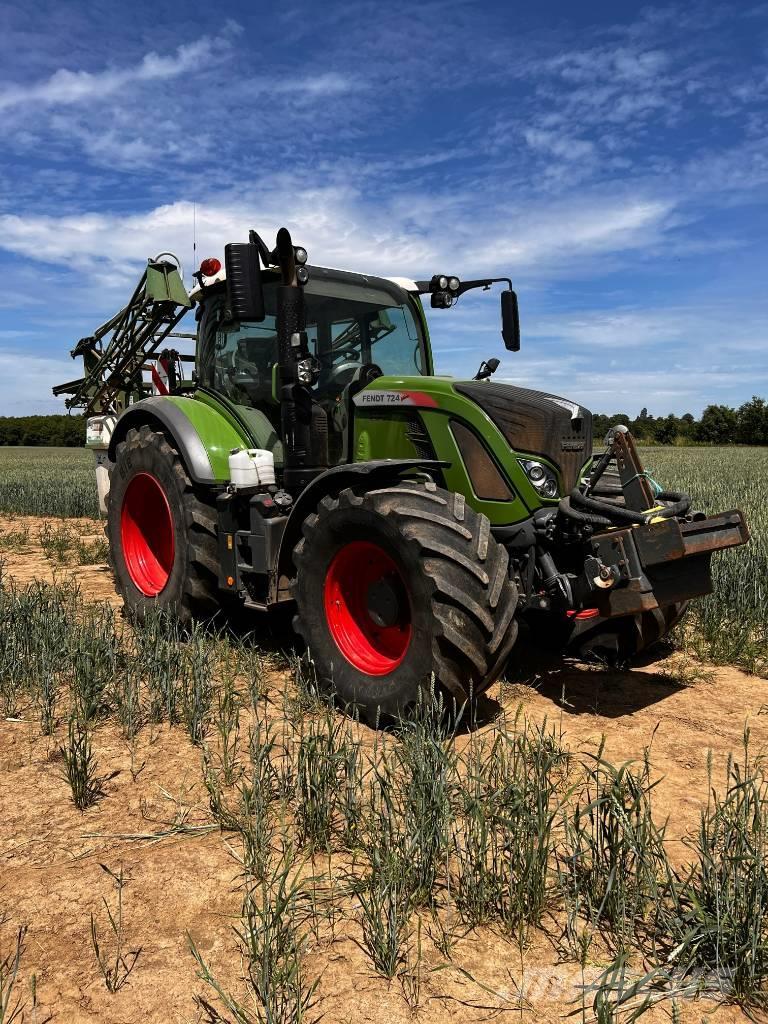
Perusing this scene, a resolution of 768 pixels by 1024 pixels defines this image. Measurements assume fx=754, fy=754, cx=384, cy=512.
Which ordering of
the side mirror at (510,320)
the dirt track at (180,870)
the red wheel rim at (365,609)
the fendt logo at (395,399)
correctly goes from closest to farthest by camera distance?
the dirt track at (180,870) → the red wheel rim at (365,609) → the fendt logo at (395,399) → the side mirror at (510,320)

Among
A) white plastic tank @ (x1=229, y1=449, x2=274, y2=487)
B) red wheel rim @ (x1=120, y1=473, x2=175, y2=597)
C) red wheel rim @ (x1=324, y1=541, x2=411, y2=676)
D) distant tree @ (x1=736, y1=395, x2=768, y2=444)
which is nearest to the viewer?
red wheel rim @ (x1=324, y1=541, x2=411, y2=676)

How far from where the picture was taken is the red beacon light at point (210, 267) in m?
5.20

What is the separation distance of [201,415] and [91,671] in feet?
6.67

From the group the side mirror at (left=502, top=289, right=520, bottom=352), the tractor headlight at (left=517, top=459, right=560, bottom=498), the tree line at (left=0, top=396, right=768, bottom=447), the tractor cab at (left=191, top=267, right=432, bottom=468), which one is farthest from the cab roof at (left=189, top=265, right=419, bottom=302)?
Answer: the tree line at (left=0, top=396, right=768, bottom=447)

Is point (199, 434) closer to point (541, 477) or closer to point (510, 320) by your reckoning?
point (510, 320)

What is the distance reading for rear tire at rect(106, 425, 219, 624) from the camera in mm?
4977

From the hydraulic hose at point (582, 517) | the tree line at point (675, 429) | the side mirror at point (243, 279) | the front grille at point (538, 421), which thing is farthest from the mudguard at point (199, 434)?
the tree line at point (675, 429)

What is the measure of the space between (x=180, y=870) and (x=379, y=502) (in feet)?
5.86

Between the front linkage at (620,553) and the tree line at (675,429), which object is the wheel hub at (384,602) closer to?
the front linkage at (620,553)

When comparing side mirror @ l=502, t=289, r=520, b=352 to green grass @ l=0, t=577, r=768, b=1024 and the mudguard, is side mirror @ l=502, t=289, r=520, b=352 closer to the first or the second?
the mudguard

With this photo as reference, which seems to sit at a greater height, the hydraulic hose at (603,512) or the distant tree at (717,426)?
the distant tree at (717,426)

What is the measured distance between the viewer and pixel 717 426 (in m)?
55.5

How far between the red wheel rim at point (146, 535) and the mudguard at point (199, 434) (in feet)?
2.12

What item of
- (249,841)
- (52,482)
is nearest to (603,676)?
(249,841)
